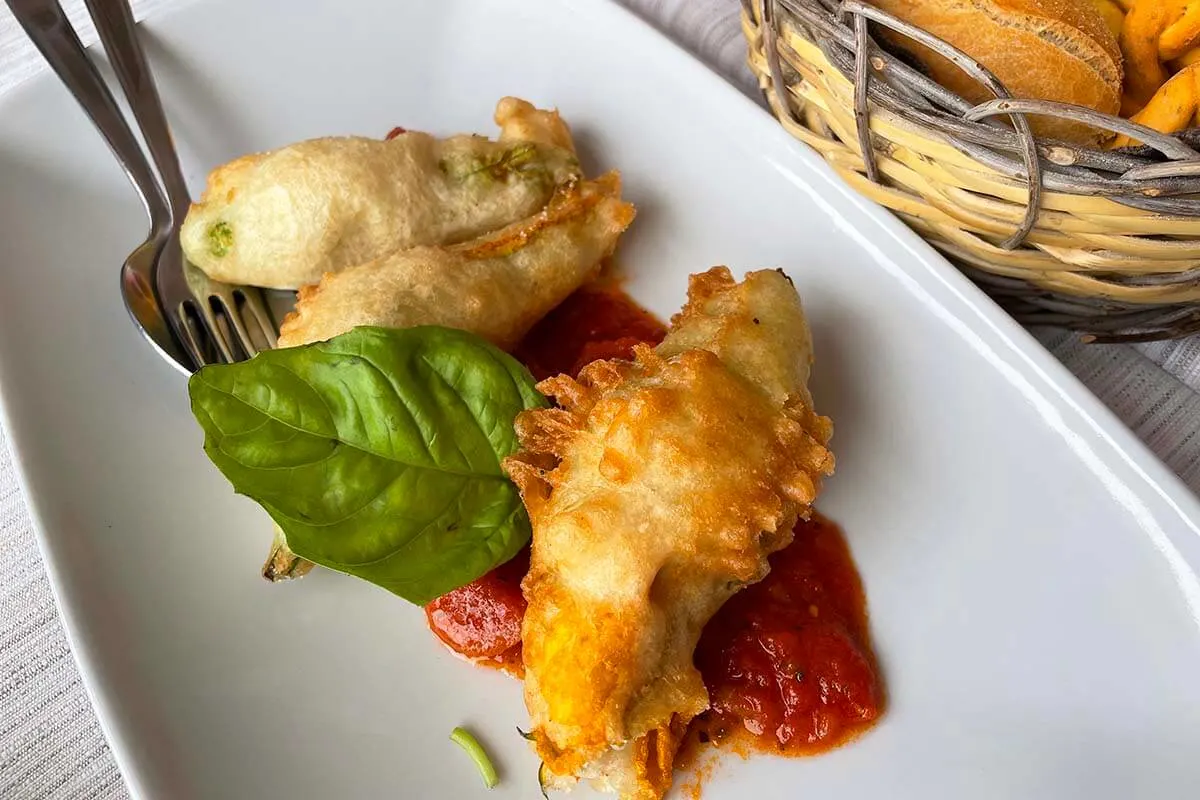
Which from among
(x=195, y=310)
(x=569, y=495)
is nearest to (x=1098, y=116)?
(x=569, y=495)

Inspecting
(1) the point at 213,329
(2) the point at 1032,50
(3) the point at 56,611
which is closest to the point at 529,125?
(1) the point at 213,329

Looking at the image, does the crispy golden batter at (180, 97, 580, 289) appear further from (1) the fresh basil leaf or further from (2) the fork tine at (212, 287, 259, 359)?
(1) the fresh basil leaf

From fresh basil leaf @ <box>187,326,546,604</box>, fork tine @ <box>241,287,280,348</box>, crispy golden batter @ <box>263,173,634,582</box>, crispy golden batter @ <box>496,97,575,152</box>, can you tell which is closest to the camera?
fresh basil leaf @ <box>187,326,546,604</box>

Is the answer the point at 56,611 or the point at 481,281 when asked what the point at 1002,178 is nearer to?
the point at 481,281

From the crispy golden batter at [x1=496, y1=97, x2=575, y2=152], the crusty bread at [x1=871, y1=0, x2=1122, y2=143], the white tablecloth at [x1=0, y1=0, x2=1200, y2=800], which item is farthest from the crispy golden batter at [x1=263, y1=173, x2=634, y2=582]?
the crusty bread at [x1=871, y1=0, x2=1122, y2=143]

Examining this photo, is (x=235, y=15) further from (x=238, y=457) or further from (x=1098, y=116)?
(x=1098, y=116)

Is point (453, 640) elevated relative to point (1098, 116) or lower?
lower
